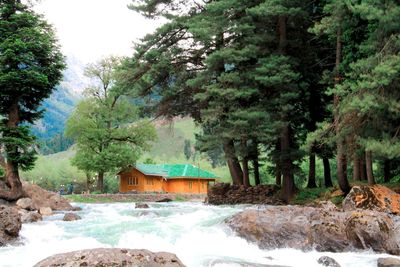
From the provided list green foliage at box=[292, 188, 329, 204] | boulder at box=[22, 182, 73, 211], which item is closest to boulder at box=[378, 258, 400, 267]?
green foliage at box=[292, 188, 329, 204]

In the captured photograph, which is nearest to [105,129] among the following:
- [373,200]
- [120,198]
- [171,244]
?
[120,198]

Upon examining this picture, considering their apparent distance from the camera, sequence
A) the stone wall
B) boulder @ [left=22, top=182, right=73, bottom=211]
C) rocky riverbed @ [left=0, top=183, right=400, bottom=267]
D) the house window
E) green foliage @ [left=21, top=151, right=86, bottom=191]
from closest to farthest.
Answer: rocky riverbed @ [left=0, top=183, right=400, bottom=267] < boulder @ [left=22, top=182, right=73, bottom=211] < the stone wall < the house window < green foliage @ [left=21, top=151, right=86, bottom=191]

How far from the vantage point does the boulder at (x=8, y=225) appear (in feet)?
39.4

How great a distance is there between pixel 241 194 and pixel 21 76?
1376 centimetres

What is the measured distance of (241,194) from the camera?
26.7 metres

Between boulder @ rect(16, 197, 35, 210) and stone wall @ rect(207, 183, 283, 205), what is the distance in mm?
10779

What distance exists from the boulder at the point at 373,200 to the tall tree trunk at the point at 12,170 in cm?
1554

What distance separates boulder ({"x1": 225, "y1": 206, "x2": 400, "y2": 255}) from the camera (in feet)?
36.3

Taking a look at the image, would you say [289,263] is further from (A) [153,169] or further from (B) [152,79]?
(A) [153,169]

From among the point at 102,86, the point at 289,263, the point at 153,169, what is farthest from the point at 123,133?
the point at 289,263

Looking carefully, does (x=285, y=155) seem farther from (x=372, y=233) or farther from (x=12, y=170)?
(x=12, y=170)

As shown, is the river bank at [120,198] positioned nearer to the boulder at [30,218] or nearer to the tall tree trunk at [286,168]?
the tall tree trunk at [286,168]

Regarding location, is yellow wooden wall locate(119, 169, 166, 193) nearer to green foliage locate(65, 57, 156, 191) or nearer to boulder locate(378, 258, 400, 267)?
green foliage locate(65, 57, 156, 191)

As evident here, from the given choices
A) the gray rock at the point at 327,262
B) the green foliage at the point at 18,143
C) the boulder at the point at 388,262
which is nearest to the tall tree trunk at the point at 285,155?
the green foliage at the point at 18,143
